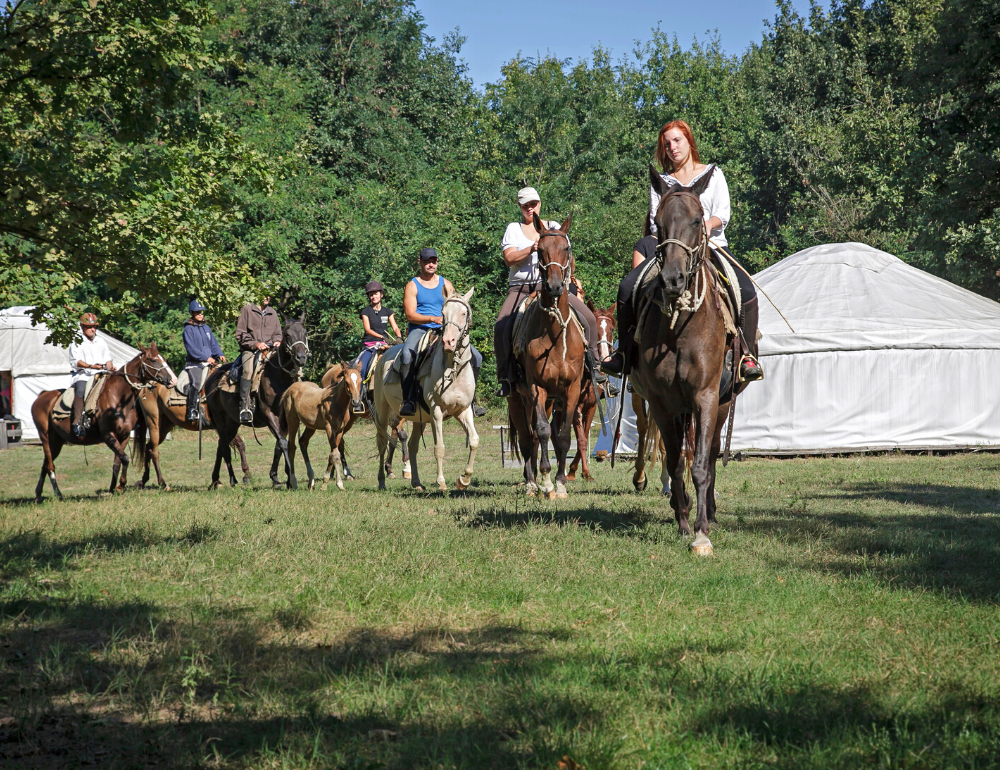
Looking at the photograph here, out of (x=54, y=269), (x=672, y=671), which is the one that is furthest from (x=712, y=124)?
(x=672, y=671)

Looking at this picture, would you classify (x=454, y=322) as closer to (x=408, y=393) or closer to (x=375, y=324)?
(x=408, y=393)

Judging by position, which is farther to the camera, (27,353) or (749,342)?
(27,353)

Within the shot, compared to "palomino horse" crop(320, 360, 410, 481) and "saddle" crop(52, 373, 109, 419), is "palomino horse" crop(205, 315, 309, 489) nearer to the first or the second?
"palomino horse" crop(320, 360, 410, 481)

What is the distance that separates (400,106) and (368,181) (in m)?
7.80

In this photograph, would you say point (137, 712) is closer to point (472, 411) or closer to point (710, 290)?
point (710, 290)

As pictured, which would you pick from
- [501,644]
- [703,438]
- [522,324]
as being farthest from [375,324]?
[501,644]

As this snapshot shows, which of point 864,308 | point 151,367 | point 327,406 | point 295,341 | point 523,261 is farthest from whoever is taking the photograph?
point 864,308

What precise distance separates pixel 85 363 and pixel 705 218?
42.6 ft

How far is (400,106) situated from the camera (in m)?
45.6

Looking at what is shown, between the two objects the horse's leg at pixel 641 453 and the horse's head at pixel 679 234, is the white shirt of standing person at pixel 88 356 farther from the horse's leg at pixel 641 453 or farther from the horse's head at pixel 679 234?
the horse's head at pixel 679 234

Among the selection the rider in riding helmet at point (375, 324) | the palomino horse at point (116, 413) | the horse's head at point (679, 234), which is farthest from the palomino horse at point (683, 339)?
the palomino horse at point (116, 413)

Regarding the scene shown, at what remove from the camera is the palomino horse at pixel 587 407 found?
595 inches

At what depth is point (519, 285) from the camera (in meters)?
12.2

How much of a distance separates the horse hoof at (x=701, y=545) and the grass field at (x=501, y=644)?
0.19 metres
